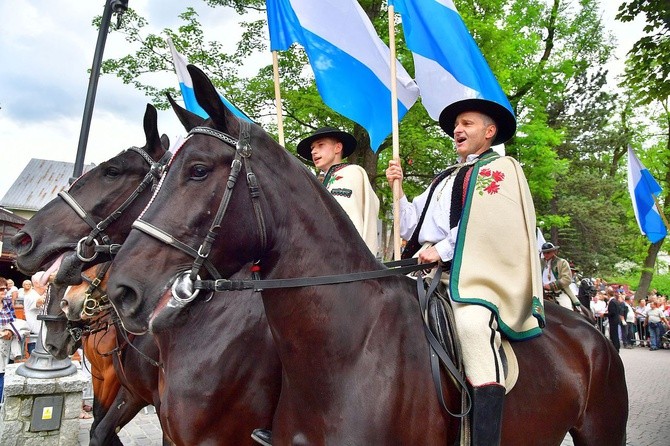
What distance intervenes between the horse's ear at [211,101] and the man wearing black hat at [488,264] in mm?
1443

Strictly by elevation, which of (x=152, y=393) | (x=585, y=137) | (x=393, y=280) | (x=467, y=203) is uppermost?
(x=585, y=137)

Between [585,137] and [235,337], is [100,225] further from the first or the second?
[585,137]

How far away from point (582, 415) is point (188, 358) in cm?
284

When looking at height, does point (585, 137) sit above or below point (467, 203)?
above

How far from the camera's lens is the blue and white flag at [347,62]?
201 inches

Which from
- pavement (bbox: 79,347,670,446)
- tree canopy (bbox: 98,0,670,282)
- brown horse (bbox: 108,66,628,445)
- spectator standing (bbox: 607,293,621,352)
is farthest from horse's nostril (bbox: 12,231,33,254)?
spectator standing (bbox: 607,293,621,352)

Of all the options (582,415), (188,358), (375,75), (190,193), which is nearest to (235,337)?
(188,358)

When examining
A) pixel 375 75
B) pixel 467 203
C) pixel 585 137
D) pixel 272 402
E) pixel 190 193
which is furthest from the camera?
pixel 585 137

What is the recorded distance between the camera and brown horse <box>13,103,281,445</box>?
3.44 m

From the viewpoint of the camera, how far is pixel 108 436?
4770mm

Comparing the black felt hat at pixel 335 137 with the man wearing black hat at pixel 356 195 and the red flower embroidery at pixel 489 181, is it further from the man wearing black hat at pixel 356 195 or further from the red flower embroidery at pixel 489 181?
the red flower embroidery at pixel 489 181

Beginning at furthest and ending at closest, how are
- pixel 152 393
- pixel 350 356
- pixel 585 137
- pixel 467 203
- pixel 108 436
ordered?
pixel 585 137 < pixel 108 436 < pixel 152 393 < pixel 467 203 < pixel 350 356

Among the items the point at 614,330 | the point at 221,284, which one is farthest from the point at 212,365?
the point at 614,330

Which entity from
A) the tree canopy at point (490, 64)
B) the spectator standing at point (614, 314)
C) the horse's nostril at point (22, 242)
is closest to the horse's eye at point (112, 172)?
the horse's nostril at point (22, 242)
